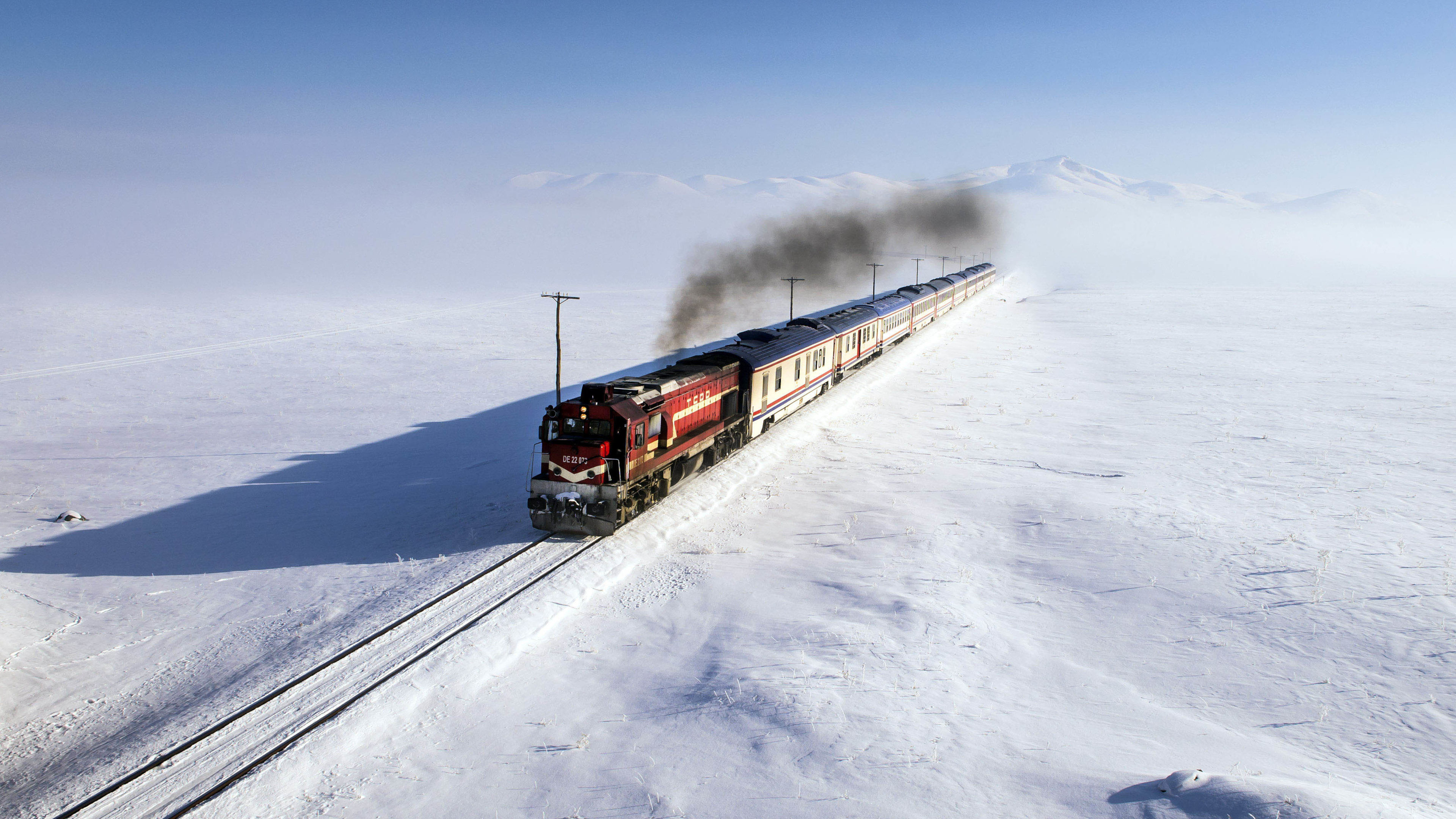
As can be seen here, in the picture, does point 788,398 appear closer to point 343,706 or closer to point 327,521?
point 327,521

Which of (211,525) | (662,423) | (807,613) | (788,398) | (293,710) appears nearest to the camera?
(293,710)

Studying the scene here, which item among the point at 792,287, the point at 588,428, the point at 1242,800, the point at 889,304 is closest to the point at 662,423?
the point at 588,428

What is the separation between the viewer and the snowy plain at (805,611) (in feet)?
38.2

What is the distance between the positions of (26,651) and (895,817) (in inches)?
681

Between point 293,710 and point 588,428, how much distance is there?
939 cm

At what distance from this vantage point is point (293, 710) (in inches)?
524

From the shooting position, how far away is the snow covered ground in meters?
11.6

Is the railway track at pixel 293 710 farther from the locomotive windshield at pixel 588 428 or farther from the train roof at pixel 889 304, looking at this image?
the train roof at pixel 889 304

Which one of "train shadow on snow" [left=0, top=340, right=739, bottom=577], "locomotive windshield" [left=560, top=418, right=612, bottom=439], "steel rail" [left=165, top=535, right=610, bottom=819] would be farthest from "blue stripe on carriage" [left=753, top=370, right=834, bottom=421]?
"steel rail" [left=165, top=535, right=610, bottom=819]

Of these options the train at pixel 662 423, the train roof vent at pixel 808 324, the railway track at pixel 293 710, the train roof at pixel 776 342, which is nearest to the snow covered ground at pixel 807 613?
the railway track at pixel 293 710

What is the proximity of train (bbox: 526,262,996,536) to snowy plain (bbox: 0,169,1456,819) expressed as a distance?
103cm

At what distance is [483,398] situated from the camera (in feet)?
145

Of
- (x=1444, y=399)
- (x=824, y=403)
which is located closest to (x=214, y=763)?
(x=824, y=403)

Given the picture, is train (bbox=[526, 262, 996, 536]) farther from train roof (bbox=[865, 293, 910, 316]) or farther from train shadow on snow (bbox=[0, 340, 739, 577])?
train roof (bbox=[865, 293, 910, 316])
